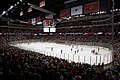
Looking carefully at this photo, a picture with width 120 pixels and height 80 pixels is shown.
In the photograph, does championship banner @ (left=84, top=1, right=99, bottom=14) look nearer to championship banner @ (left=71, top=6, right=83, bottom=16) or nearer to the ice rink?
championship banner @ (left=71, top=6, right=83, bottom=16)

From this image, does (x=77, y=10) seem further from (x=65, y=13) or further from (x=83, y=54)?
(x=83, y=54)

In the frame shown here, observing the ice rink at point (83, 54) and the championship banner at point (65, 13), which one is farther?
the championship banner at point (65, 13)

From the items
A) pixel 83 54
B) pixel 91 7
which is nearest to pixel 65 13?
pixel 91 7

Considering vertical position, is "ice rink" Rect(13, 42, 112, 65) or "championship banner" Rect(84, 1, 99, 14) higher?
"championship banner" Rect(84, 1, 99, 14)

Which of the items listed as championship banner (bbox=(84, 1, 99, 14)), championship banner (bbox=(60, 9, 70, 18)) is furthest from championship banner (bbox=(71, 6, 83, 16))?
championship banner (bbox=(60, 9, 70, 18))

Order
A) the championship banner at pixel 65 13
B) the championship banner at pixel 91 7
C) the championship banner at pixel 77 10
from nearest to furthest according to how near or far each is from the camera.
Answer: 1. the championship banner at pixel 91 7
2. the championship banner at pixel 77 10
3. the championship banner at pixel 65 13

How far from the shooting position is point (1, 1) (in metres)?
18.3

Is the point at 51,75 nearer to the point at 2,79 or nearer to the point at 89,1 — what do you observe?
the point at 2,79

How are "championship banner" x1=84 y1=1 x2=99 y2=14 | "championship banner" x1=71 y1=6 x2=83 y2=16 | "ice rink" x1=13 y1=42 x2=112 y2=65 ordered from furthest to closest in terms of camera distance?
"championship banner" x1=71 y1=6 x2=83 y2=16 → "championship banner" x1=84 y1=1 x2=99 y2=14 → "ice rink" x1=13 y1=42 x2=112 y2=65

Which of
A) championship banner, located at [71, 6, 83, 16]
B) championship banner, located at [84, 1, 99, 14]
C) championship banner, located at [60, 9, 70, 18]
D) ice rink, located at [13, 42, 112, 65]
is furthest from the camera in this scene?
championship banner, located at [60, 9, 70, 18]

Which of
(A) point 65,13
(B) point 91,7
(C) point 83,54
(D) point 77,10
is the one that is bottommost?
(C) point 83,54

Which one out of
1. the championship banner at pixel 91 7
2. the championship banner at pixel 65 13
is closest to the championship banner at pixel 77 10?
the championship banner at pixel 91 7

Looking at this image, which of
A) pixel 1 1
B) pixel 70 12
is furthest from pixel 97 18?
pixel 1 1

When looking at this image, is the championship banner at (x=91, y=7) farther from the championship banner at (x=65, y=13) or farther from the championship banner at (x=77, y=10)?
the championship banner at (x=65, y=13)
